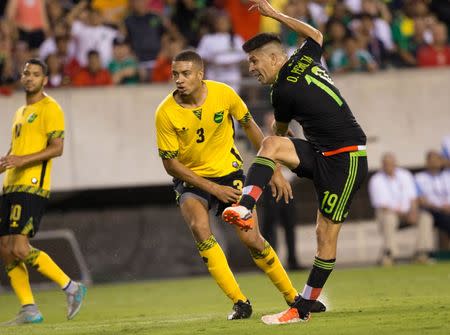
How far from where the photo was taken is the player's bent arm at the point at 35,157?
35.6 feet

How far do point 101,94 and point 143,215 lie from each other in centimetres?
262

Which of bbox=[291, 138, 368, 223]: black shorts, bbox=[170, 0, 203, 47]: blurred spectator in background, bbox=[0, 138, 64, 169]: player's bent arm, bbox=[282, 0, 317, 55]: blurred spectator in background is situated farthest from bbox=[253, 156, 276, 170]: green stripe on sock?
bbox=[170, 0, 203, 47]: blurred spectator in background

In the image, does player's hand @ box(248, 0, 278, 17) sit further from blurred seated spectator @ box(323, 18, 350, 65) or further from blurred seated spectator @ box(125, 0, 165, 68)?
blurred seated spectator @ box(323, 18, 350, 65)

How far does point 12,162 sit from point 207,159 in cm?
211

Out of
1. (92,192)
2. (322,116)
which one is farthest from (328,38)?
(322,116)

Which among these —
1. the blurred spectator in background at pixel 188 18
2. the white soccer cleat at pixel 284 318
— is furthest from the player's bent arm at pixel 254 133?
the blurred spectator in background at pixel 188 18

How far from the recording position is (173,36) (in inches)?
750

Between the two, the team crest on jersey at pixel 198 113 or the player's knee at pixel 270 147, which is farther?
the team crest on jersey at pixel 198 113

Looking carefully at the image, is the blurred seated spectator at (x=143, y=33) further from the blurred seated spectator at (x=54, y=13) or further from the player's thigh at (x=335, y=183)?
the player's thigh at (x=335, y=183)

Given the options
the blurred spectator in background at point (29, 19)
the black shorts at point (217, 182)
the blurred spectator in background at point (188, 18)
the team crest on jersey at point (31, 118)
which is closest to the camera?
the black shorts at point (217, 182)

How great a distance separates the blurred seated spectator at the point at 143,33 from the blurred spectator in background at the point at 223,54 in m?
0.98

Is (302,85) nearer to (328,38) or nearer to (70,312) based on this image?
(70,312)

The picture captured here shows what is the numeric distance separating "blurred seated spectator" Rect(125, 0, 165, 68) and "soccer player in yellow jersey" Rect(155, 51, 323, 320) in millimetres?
9362

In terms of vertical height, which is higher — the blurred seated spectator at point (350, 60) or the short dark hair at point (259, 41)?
the short dark hair at point (259, 41)
